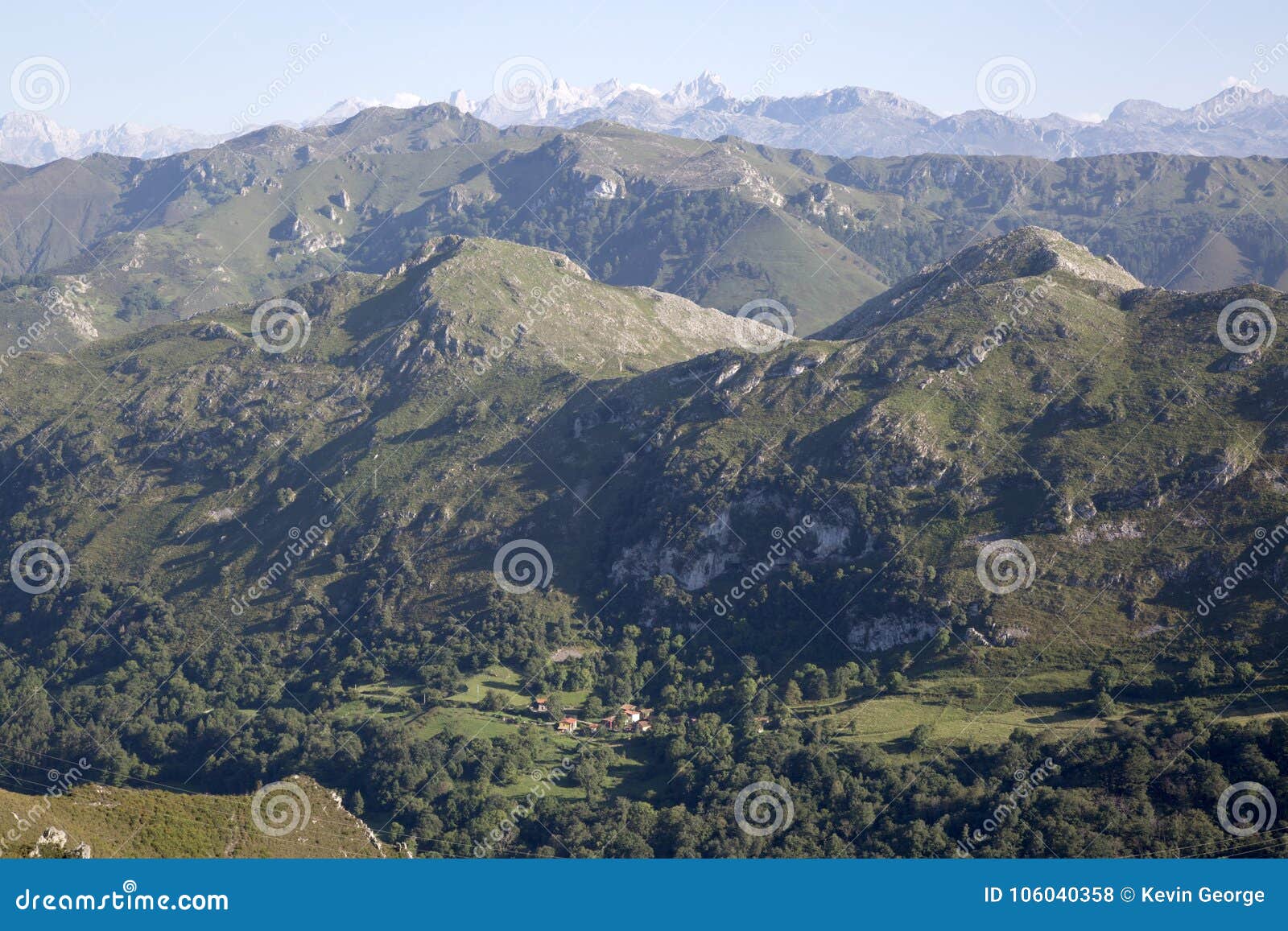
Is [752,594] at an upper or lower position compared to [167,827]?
upper

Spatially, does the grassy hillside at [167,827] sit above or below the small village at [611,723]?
above

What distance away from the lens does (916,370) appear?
174000mm

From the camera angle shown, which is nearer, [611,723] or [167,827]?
[167,827]

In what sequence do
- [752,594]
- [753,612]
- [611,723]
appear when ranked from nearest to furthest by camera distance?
[611,723]
[753,612]
[752,594]

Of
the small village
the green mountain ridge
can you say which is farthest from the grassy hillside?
the small village

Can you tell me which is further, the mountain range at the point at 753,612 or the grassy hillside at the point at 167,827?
the mountain range at the point at 753,612

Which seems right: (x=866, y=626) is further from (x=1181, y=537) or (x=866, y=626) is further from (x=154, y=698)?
(x=154, y=698)

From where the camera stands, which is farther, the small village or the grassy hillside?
the small village

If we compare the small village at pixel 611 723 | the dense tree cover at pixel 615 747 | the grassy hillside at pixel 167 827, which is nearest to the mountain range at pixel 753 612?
the dense tree cover at pixel 615 747

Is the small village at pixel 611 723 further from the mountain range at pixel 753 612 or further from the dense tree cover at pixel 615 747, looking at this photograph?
the dense tree cover at pixel 615 747

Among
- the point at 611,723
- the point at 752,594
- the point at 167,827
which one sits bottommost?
the point at 611,723

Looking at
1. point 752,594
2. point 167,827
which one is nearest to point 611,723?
point 752,594

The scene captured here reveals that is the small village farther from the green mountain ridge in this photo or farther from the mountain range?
the green mountain ridge

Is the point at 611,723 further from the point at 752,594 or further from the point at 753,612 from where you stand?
the point at 752,594
